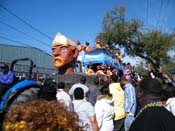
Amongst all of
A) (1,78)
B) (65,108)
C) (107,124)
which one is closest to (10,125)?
(65,108)

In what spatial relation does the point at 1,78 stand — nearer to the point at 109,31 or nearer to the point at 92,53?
the point at 92,53

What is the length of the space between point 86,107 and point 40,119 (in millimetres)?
4267

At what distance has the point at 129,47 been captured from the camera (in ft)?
152

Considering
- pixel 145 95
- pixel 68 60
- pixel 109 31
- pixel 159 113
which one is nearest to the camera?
pixel 159 113

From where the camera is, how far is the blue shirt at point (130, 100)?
29.8 ft

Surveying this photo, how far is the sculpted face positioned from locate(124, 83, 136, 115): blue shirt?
82.2 inches

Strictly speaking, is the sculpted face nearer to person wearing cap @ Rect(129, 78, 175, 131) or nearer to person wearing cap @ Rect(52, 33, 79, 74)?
person wearing cap @ Rect(52, 33, 79, 74)

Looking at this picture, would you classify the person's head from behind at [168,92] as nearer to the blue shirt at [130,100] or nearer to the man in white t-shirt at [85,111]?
the blue shirt at [130,100]

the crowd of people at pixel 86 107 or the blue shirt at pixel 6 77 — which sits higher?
the blue shirt at pixel 6 77

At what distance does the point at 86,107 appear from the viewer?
683cm

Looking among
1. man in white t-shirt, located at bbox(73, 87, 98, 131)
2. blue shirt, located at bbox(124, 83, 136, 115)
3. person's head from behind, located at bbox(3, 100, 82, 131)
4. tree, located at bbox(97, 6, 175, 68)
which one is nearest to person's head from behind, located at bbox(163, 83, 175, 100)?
blue shirt, located at bbox(124, 83, 136, 115)

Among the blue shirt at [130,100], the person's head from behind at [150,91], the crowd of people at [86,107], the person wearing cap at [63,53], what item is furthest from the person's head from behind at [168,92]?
the person's head from behind at [150,91]

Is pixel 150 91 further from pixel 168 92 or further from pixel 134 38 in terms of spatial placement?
pixel 134 38

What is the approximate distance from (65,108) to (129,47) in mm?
43810
